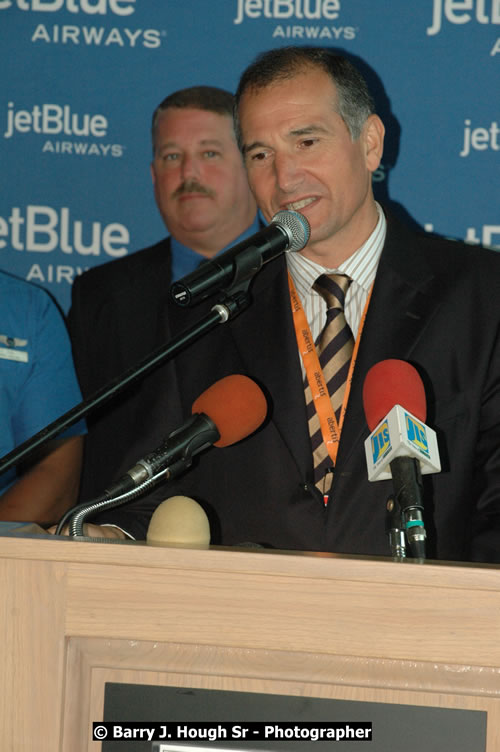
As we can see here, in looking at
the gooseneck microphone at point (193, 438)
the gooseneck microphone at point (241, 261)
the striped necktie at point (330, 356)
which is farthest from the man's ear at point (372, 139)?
the gooseneck microphone at point (193, 438)

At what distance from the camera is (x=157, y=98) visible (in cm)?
307

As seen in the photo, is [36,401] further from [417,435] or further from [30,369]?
[417,435]

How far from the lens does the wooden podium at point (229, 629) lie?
1043mm

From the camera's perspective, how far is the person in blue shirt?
8.23 feet

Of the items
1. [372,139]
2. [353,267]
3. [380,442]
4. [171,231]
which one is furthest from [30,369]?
[380,442]

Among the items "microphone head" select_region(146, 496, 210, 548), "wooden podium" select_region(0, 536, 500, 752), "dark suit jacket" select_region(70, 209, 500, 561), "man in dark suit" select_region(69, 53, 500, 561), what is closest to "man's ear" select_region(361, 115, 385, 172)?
"man in dark suit" select_region(69, 53, 500, 561)

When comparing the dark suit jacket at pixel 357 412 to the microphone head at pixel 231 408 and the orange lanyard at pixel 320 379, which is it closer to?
the orange lanyard at pixel 320 379

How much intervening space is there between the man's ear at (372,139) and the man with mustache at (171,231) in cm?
91

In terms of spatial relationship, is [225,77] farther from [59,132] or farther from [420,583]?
[420,583]

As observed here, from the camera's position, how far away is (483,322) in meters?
2.04

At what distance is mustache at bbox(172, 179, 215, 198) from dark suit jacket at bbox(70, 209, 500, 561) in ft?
→ 2.96

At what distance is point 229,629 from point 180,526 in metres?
0.18

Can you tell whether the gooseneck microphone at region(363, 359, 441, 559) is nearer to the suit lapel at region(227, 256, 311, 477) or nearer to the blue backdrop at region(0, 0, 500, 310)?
the suit lapel at region(227, 256, 311, 477)

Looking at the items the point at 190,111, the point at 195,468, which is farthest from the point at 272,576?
the point at 190,111
